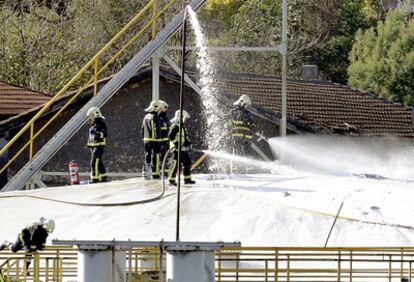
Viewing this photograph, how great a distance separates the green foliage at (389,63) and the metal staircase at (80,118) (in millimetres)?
20198

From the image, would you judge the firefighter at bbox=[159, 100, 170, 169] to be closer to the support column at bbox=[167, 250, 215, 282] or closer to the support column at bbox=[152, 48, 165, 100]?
the support column at bbox=[152, 48, 165, 100]

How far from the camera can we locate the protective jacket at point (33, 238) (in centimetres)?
1902

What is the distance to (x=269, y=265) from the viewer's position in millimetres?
20172

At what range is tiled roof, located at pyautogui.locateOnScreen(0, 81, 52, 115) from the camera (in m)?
36.5

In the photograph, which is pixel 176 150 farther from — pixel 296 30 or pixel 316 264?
pixel 296 30

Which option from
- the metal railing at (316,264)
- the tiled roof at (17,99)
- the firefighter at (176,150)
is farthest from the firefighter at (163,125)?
the tiled roof at (17,99)

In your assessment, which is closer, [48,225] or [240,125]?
[48,225]

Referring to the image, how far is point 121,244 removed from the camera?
55.2ft

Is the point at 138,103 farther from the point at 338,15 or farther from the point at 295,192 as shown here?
the point at 338,15

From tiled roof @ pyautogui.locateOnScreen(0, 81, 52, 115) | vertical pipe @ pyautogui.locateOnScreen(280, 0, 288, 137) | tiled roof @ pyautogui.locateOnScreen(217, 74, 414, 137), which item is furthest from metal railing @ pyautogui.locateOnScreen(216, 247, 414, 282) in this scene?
tiled roof @ pyautogui.locateOnScreen(0, 81, 52, 115)

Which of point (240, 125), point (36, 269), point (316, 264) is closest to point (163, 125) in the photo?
point (240, 125)

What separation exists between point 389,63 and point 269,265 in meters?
28.5

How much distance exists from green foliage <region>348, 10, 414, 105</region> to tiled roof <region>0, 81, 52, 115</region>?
1437 cm

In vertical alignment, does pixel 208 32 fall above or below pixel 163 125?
above
